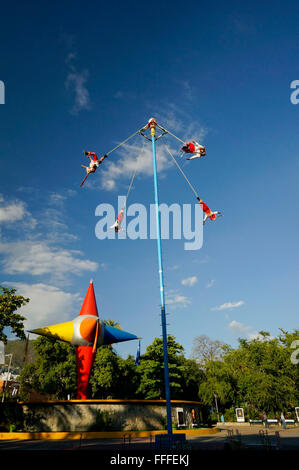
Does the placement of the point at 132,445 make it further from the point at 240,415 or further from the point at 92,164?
the point at 240,415

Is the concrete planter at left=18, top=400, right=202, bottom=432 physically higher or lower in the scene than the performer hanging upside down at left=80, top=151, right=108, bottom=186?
lower

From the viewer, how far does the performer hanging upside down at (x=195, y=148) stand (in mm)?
21391

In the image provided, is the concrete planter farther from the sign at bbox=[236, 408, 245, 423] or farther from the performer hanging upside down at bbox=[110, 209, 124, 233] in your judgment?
the sign at bbox=[236, 408, 245, 423]

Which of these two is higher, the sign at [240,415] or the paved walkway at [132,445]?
the paved walkway at [132,445]

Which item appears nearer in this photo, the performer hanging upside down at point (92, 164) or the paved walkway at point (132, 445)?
the paved walkway at point (132, 445)

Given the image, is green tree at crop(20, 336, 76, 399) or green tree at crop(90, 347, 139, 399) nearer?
green tree at crop(90, 347, 139, 399)

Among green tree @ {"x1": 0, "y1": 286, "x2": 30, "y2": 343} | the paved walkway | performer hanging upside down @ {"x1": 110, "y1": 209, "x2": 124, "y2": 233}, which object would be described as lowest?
the paved walkway

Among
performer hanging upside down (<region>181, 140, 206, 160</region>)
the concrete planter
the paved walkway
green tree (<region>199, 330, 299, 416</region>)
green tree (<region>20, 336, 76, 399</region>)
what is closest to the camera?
the paved walkway

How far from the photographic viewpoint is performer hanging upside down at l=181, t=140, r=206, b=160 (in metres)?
21.4

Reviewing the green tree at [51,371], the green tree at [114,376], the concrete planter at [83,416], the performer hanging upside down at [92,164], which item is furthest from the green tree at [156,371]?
the performer hanging upside down at [92,164]

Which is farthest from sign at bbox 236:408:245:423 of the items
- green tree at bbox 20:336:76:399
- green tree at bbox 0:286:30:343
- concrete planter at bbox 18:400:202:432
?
green tree at bbox 0:286:30:343

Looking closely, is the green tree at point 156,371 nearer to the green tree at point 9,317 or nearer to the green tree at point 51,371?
the green tree at point 51,371

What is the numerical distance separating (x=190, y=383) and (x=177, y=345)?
27.9 feet
